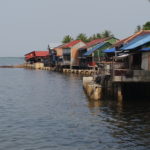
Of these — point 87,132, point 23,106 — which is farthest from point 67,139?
point 23,106

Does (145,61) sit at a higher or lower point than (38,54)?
lower

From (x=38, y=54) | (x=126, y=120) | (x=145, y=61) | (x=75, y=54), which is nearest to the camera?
(x=126, y=120)

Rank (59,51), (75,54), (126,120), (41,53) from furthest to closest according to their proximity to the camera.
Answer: (41,53)
(59,51)
(75,54)
(126,120)

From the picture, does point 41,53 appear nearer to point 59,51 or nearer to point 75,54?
point 59,51

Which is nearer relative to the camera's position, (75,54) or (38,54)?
(75,54)

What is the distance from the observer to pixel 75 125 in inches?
934

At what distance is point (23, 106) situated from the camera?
32.9 metres

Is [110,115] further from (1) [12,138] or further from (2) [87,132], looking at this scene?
(1) [12,138]

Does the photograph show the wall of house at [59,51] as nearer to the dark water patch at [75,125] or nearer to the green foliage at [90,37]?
the green foliage at [90,37]

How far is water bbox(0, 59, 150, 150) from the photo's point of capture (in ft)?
63.4

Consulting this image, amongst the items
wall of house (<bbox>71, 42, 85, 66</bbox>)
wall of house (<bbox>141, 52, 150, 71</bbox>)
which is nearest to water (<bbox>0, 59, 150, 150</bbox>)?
wall of house (<bbox>141, 52, 150, 71</bbox>)

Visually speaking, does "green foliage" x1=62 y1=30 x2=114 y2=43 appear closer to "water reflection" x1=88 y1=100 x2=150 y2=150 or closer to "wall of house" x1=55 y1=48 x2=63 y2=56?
"wall of house" x1=55 y1=48 x2=63 y2=56

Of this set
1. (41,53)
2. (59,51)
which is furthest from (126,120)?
(41,53)

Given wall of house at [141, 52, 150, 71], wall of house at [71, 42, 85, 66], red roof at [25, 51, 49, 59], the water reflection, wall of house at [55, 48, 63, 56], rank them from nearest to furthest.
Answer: the water reflection, wall of house at [141, 52, 150, 71], wall of house at [71, 42, 85, 66], wall of house at [55, 48, 63, 56], red roof at [25, 51, 49, 59]
